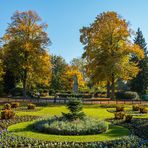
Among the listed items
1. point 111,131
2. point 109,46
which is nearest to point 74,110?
point 111,131

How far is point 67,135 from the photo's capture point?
18625 mm

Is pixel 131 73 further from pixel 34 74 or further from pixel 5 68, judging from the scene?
pixel 5 68

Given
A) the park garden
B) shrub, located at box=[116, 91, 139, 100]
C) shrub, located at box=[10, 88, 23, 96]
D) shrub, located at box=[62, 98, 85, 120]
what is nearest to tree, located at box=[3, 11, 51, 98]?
the park garden

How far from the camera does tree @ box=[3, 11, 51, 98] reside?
5266 cm

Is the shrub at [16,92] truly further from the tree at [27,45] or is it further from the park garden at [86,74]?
the tree at [27,45]

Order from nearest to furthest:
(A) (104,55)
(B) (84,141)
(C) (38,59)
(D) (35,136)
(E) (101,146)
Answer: (E) (101,146) → (B) (84,141) → (D) (35,136) → (A) (104,55) → (C) (38,59)

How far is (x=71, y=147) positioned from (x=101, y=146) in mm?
1346

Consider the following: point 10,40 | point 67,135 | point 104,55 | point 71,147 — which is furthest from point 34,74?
point 71,147

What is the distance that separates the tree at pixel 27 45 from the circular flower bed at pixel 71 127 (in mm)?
32557

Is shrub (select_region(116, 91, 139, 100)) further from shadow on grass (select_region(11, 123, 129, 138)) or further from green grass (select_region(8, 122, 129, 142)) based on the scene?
green grass (select_region(8, 122, 129, 142))

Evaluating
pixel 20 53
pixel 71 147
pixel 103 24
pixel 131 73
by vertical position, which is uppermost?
pixel 103 24

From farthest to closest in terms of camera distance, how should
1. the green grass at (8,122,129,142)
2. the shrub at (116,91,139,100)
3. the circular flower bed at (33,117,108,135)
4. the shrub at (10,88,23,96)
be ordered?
1. the shrub at (10,88,23,96)
2. the shrub at (116,91,139,100)
3. the circular flower bed at (33,117,108,135)
4. the green grass at (8,122,129,142)

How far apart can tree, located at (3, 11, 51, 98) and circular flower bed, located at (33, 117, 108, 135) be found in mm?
32557

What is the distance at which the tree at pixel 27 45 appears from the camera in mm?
52656
